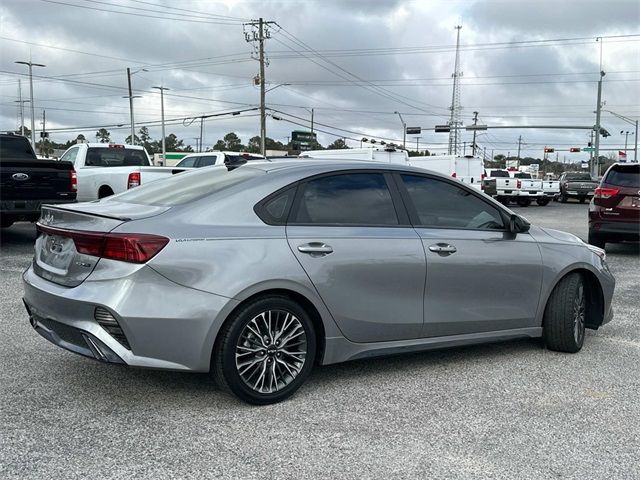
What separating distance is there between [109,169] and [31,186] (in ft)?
11.5

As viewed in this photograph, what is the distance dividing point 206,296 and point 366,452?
4.09ft

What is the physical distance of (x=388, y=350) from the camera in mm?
4301

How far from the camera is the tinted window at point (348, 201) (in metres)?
4.13

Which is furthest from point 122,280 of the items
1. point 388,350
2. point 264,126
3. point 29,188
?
point 264,126

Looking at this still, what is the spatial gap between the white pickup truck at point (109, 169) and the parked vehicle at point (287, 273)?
8.22 meters

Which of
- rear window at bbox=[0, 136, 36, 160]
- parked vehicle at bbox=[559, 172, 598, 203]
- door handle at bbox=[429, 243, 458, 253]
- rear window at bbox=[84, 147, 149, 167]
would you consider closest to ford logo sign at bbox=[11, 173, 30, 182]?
rear window at bbox=[0, 136, 36, 160]

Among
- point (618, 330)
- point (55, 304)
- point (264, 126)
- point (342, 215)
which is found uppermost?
point (264, 126)

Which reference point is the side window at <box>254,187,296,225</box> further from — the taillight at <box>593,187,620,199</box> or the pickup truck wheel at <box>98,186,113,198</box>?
the pickup truck wheel at <box>98,186,113,198</box>

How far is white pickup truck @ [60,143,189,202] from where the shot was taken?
12625 millimetres

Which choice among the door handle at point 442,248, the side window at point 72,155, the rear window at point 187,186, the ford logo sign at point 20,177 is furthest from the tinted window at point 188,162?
the door handle at point 442,248

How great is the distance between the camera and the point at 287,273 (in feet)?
12.5

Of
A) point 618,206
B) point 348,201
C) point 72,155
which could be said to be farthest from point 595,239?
point 72,155

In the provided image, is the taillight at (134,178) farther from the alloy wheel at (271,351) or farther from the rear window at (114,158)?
the alloy wheel at (271,351)

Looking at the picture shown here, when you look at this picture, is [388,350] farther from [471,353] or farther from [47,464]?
[47,464]
